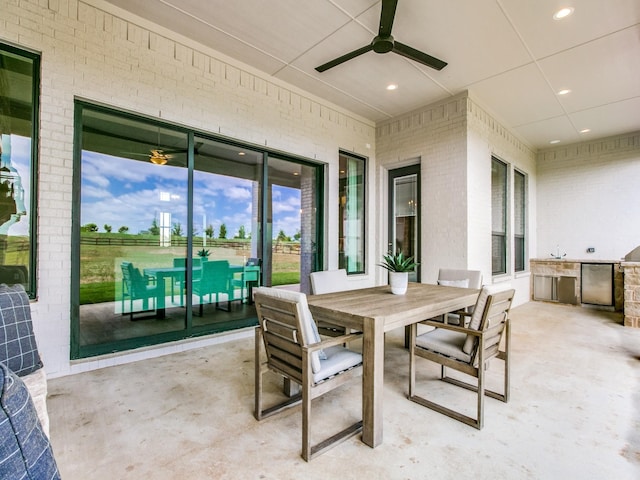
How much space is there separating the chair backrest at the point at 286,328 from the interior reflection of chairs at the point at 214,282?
7.07ft

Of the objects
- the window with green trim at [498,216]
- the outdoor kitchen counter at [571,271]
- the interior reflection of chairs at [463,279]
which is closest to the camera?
the interior reflection of chairs at [463,279]

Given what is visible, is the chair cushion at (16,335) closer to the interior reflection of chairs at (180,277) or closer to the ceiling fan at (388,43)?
the interior reflection of chairs at (180,277)

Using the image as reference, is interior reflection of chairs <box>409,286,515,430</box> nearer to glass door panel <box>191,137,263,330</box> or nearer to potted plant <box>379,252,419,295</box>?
potted plant <box>379,252,419,295</box>

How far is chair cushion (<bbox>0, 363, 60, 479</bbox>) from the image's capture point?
659 millimetres

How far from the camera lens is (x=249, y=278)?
4.52 metres

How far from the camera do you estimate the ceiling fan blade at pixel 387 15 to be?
255 centimetres

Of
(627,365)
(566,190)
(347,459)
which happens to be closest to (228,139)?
(347,459)

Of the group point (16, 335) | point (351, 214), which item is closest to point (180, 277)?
point (16, 335)

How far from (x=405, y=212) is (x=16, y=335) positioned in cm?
529

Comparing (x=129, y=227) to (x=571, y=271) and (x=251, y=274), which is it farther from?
(x=571, y=271)

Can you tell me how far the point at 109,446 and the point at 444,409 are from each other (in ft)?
7.28

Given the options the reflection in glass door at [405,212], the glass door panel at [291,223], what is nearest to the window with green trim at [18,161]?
the glass door panel at [291,223]

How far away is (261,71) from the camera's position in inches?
168

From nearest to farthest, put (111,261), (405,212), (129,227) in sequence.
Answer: (111,261), (129,227), (405,212)
